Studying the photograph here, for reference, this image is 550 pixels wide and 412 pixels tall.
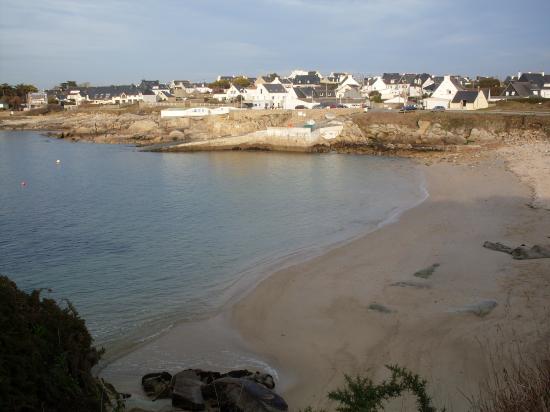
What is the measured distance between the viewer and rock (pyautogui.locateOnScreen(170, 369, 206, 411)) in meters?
6.95

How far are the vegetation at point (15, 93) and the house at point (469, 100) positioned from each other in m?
77.5

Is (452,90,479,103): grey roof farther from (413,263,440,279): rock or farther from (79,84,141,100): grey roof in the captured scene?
(79,84,141,100): grey roof

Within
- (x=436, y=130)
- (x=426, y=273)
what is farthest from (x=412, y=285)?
(x=436, y=130)

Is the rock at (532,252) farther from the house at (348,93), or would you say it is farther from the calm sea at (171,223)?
the house at (348,93)

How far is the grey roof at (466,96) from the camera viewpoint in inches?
2004

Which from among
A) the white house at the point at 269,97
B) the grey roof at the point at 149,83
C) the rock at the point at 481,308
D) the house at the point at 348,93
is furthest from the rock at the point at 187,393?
the grey roof at the point at 149,83

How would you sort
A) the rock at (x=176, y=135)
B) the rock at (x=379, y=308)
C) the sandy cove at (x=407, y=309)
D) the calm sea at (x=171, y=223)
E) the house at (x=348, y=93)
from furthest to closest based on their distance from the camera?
the house at (x=348, y=93) → the rock at (x=176, y=135) → the calm sea at (x=171, y=223) → the rock at (x=379, y=308) → the sandy cove at (x=407, y=309)

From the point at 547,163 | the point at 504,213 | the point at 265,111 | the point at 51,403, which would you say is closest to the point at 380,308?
the point at 51,403

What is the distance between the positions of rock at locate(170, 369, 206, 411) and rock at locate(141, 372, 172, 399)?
19cm

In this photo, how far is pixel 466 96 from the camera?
51688mm

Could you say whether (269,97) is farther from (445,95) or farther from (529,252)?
(529,252)

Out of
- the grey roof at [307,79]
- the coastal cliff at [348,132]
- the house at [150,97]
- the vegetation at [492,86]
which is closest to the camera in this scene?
the coastal cliff at [348,132]

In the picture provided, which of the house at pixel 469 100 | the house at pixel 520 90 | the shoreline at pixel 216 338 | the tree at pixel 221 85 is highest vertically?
the tree at pixel 221 85

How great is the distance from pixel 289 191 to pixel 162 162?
14.5 metres
